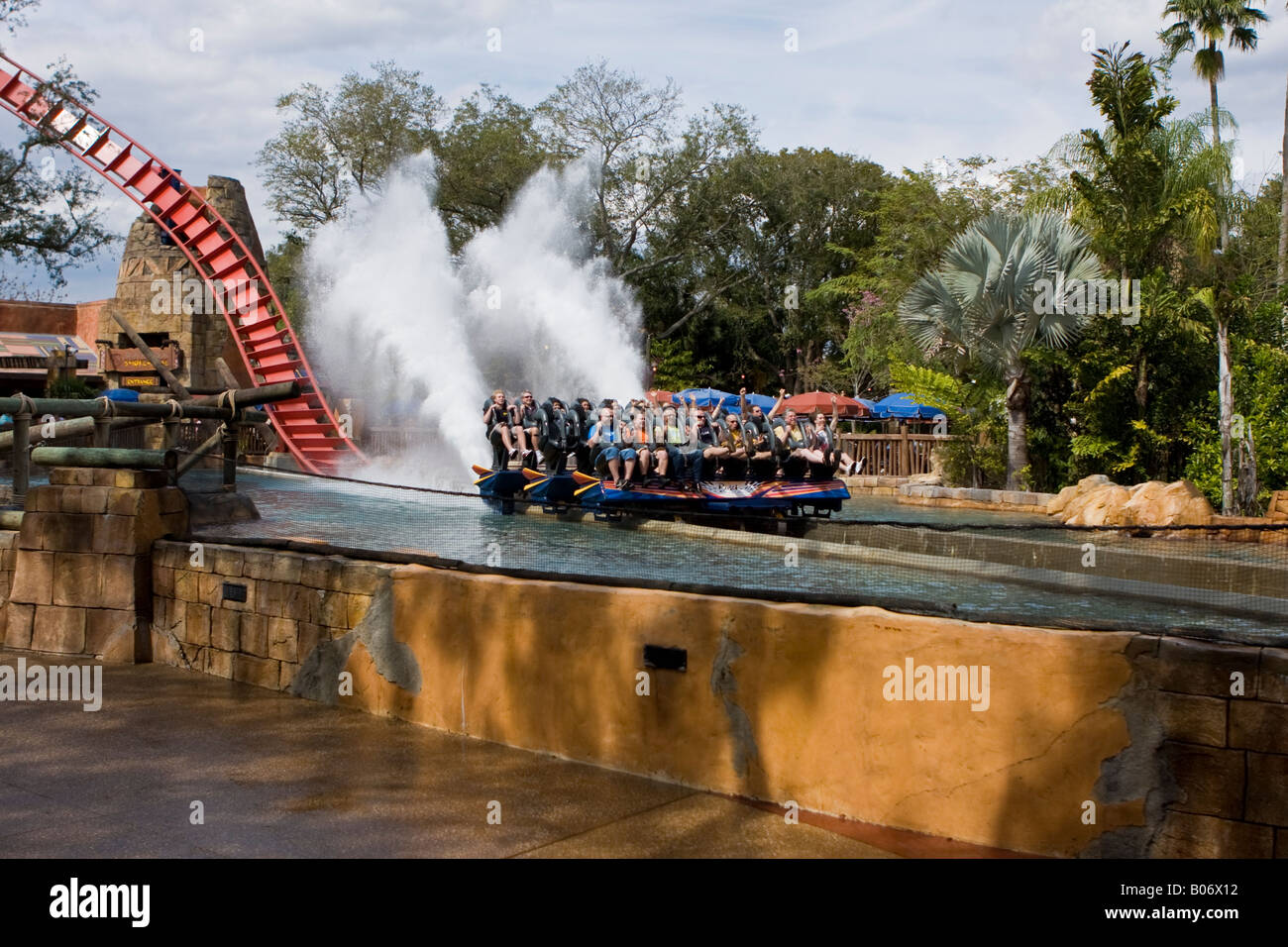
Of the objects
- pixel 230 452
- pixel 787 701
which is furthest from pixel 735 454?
pixel 787 701

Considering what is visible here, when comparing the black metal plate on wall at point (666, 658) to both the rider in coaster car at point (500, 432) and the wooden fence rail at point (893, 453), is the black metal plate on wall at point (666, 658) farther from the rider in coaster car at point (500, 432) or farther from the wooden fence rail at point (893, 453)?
the wooden fence rail at point (893, 453)

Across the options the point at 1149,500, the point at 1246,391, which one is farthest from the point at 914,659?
the point at 1246,391

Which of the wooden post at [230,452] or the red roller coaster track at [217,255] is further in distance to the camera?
the red roller coaster track at [217,255]

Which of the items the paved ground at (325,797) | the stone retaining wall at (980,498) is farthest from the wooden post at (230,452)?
the stone retaining wall at (980,498)

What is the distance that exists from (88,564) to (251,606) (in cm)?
147

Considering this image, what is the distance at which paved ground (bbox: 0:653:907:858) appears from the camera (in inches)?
174

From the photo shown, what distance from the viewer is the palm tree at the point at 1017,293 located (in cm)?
2230

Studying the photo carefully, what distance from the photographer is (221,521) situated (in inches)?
351

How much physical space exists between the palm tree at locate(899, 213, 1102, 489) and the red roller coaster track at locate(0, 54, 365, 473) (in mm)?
13062

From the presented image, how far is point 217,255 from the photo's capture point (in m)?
26.6

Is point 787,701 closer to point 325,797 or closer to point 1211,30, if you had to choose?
point 325,797

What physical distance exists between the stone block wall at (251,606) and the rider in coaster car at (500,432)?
1163 cm

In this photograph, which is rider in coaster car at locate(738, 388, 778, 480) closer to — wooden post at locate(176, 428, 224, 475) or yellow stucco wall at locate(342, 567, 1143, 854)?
wooden post at locate(176, 428, 224, 475)
